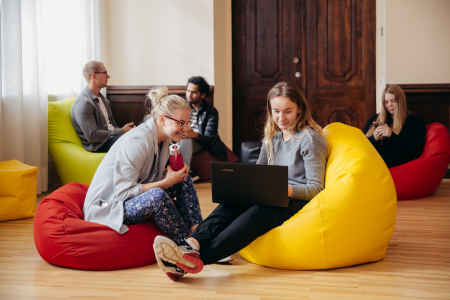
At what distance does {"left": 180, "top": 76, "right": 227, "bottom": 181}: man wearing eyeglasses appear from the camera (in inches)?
166

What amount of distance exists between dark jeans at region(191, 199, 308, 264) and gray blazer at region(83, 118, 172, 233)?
381 millimetres

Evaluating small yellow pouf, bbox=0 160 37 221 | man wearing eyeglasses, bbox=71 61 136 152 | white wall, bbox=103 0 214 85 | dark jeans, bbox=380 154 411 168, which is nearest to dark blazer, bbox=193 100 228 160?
white wall, bbox=103 0 214 85

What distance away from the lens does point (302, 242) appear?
193 cm

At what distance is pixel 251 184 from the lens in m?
1.95

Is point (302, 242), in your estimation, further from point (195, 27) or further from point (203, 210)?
point (195, 27)

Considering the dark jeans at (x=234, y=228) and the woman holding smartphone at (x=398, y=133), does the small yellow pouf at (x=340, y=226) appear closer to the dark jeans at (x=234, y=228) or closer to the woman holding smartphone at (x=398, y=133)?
the dark jeans at (x=234, y=228)

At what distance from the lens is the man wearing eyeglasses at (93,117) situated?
369 cm

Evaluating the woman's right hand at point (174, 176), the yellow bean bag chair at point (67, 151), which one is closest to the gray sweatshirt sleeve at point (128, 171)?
the woman's right hand at point (174, 176)

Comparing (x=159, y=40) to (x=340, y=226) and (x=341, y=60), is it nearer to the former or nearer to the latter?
(x=341, y=60)

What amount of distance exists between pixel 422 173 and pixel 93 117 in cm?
276

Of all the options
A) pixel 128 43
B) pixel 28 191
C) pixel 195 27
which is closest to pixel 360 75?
pixel 195 27

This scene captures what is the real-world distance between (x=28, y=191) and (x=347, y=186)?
6.97 ft

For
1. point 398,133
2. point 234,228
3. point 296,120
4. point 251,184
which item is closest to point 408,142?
point 398,133

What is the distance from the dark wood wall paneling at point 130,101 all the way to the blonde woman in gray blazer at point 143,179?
2.64m
